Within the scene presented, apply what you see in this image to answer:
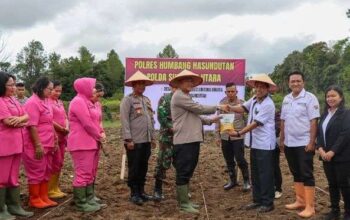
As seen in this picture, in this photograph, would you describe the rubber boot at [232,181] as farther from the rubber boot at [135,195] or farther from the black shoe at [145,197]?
the rubber boot at [135,195]

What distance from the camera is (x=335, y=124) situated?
17.5ft

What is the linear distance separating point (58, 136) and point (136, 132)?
1.21 metres

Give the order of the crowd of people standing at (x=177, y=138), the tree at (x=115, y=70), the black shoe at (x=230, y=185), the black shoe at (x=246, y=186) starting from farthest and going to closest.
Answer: the tree at (x=115, y=70)
the black shoe at (x=230, y=185)
the black shoe at (x=246, y=186)
the crowd of people standing at (x=177, y=138)

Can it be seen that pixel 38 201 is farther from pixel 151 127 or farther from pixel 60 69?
pixel 60 69

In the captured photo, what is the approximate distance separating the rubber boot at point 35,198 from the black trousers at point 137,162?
4.02ft

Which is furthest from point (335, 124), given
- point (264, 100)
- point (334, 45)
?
point (334, 45)

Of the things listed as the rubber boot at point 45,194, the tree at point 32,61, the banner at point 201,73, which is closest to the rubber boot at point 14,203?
the rubber boot at point 45,194

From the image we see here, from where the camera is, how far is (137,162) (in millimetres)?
6309

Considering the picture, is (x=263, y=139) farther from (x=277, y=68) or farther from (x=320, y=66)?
(x=277, y=68)

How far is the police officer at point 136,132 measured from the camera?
6219 mm

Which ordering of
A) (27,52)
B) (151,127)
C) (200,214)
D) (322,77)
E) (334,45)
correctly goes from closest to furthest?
(200,214) < (151,127) < (322,77) < (334,45) < (27,52)

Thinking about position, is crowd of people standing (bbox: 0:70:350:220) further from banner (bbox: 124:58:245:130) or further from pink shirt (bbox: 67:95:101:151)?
banner (bbox: 124:58:245:130)

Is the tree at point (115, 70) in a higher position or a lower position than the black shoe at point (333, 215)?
higher

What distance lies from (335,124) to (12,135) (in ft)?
12.8
